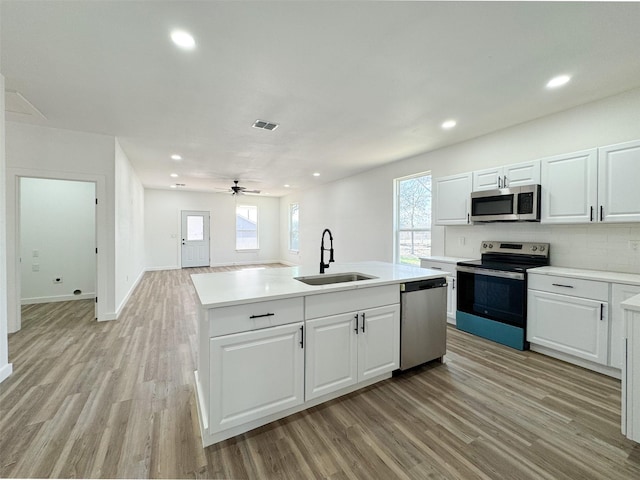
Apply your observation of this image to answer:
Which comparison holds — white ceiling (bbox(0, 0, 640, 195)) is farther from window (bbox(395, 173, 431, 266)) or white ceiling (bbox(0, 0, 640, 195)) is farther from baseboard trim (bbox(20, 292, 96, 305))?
baseboard trim (bbox(20, 292, 96, 305))

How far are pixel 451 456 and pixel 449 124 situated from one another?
3399mm

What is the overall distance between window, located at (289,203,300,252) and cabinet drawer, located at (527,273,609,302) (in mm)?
7254

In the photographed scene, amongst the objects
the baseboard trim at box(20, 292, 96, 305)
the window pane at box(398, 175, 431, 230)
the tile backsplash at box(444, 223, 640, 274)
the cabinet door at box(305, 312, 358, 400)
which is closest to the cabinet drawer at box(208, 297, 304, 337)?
the cabinet door at box(305, 312, 358, 400)

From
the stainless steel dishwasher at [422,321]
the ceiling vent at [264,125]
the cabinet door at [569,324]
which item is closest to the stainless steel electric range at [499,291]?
the cabinet door at [569,324]

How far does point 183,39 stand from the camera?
1.93 m

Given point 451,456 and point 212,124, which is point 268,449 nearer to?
point 451,456

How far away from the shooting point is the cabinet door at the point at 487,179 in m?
3.38

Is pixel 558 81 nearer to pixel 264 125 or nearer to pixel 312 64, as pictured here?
pixel 312 64

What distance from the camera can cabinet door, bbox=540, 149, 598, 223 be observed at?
2661 mm

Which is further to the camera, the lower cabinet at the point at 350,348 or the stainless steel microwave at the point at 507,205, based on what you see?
the stainless steel microwave at the point at 507,205

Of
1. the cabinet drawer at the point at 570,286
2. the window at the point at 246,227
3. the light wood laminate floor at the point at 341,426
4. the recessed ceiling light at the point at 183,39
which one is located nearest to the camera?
the light wood laminate floor at the point at 341,426

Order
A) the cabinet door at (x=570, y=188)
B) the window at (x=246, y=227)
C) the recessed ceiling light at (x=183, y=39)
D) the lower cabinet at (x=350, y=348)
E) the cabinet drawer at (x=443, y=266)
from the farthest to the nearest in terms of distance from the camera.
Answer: the window at (x=246, y=227) → the cabinet drawer at (x=443, y=266) → the cabinet door at (x=570, y=188) → the lower cabinet at (x=350, y=348) → the recessed ceiling light at (x=183, y=39)

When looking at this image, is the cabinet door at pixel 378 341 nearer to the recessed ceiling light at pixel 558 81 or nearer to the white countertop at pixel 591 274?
the white countertop at pixel 591 274

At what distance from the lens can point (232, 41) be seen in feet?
6.44
